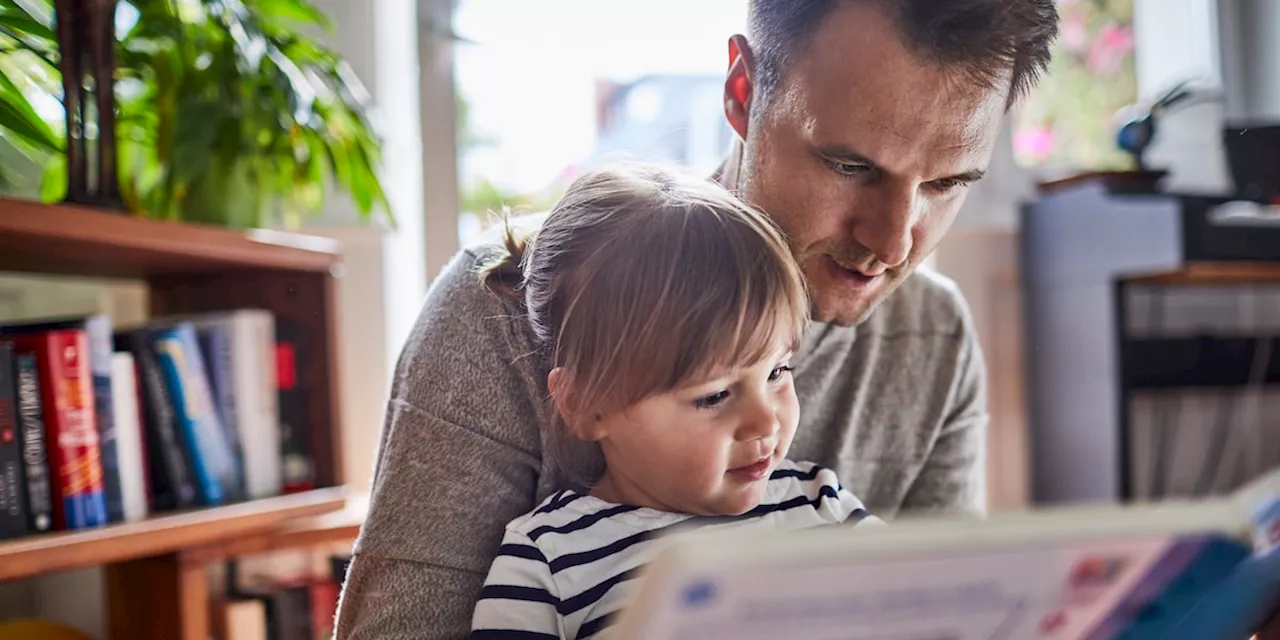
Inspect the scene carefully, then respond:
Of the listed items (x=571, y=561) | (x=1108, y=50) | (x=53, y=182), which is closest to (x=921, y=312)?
(x=571, y=561)

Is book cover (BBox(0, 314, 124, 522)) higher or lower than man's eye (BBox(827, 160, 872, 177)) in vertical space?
lower

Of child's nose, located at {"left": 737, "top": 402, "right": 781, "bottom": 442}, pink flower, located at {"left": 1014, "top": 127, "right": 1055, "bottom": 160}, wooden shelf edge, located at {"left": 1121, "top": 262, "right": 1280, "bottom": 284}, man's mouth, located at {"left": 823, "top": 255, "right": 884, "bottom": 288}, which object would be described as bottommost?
child's nose, located at {"left": 737, "top": 402, "right": 781, "bottom": 442}

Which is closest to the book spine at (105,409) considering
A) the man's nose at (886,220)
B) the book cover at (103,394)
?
the book cover at (103,394)

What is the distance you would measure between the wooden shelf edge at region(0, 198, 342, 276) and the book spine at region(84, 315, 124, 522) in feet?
0.33

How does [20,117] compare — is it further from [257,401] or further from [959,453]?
[959,453]

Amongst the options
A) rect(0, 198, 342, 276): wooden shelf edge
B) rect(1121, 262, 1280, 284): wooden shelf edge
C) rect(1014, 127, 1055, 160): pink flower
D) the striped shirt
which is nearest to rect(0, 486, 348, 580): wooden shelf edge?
rect(0, 198, 342, 276): wooden shelf edge

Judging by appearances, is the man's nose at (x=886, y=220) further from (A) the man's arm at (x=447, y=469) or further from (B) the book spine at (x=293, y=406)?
(B) the book spine at (x=293, y=406)

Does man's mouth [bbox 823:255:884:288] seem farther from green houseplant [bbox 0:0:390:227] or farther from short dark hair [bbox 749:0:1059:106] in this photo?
green houseplant [bbox 0:0:390:227]

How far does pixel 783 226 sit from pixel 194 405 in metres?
0.92

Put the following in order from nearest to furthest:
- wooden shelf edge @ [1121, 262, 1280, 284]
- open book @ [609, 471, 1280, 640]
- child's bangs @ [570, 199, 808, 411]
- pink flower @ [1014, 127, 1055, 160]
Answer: open book @ [609, 471, 1280, 640]
child's bangs @ [570, 199, 808, 411]
wooden shelf edge @ [1121, 262, 1280, 284]
pink flower @ [1014, 127, 1055, 160]

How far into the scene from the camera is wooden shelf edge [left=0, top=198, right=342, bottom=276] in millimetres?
1120

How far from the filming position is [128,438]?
1347mm

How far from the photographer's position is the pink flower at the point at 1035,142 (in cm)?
276

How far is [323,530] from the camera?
4.88ft
